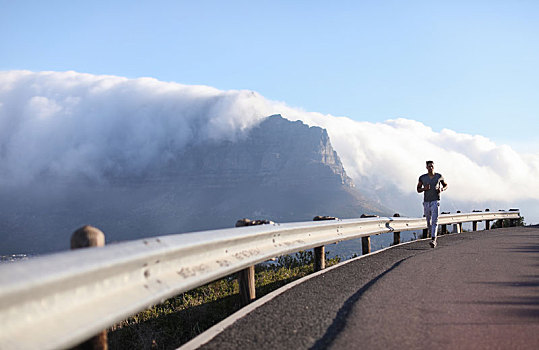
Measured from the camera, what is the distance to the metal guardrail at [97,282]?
216 centimetres

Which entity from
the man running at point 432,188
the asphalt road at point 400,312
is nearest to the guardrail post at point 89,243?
the asphalt road at point 400,312

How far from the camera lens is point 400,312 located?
4.91 metres

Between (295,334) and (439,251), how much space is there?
306 inches

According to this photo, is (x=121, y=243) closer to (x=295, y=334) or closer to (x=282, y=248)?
(x=295, y=334)

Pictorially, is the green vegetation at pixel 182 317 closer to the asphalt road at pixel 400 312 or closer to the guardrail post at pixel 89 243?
the asphalt road at pixel 400 312

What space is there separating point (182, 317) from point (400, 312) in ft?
9.90

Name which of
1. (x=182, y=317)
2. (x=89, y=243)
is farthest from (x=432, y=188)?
(x=89, y=243)

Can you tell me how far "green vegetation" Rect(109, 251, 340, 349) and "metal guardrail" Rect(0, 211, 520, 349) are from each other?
159cm

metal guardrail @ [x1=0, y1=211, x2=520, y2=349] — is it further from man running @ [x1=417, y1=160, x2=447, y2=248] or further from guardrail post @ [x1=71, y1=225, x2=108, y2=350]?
man running @ [x1=417, y1=160, x2=447, y2=248]

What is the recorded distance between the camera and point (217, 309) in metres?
6.79

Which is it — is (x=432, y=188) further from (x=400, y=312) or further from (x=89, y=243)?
(x=89, y=243)

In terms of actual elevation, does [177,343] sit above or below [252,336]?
below

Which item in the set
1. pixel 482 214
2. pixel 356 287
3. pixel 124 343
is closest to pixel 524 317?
pixel 356 287

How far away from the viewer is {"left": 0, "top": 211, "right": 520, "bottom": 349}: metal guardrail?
216cm
